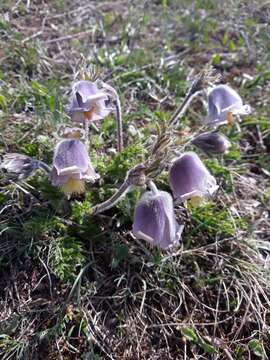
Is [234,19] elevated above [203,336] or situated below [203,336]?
above

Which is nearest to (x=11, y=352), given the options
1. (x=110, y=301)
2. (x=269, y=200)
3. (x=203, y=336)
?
(x=110, y=301)

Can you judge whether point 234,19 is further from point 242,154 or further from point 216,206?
point 216,206

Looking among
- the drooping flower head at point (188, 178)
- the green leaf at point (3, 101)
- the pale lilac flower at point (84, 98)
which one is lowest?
the drooping flower head at point (188, 178)

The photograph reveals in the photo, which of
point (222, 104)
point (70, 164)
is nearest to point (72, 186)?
point (70, 164)

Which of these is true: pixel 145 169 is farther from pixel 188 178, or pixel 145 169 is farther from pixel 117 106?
pixel 117 106

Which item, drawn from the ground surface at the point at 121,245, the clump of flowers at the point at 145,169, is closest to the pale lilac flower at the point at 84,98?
the clump of flowers at the point at 145,169

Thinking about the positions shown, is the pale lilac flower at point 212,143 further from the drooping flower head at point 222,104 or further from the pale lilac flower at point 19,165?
the pale lilac flower at point 19,165
